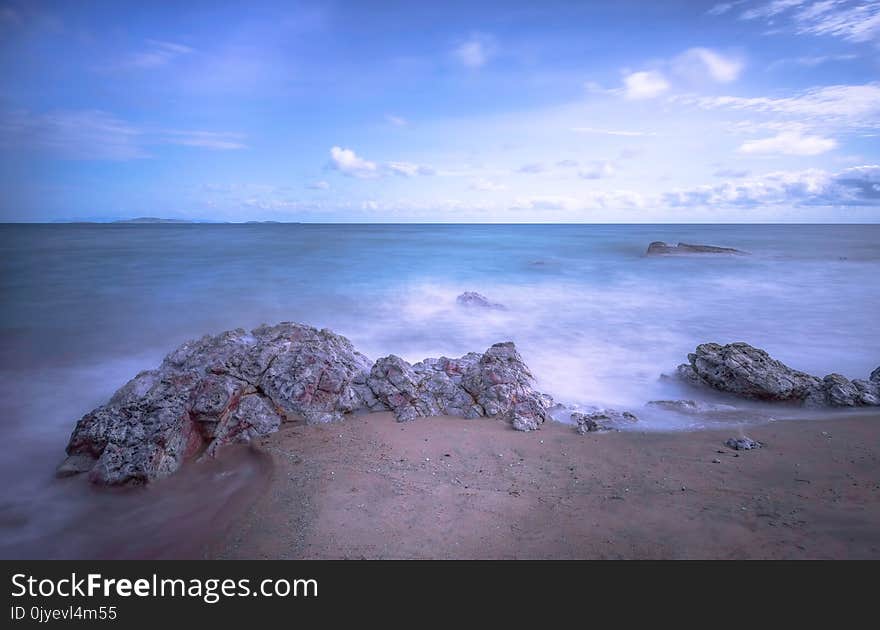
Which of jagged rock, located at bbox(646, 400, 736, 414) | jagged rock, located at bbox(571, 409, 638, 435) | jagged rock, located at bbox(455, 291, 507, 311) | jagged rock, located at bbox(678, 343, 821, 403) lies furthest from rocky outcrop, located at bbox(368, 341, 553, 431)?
jagged rock, located at bbox(455, 291, 507, 311)

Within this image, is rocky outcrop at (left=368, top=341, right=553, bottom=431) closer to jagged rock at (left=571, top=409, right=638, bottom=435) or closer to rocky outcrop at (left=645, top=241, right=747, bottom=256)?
jagged rock at (left=571, top=409, right=638, bottom=435)

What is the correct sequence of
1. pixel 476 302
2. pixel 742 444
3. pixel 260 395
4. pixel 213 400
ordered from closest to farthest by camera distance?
pixel 742 444 → pixel 213 400 → pixel 260 395 → pixel 476 302

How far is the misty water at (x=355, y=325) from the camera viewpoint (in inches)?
183

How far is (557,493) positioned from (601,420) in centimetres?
186

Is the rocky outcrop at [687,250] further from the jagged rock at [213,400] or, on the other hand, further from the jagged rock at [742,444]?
the jagged rock at [213,400]

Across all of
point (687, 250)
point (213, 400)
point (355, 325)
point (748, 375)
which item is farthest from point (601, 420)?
point (687, 250)

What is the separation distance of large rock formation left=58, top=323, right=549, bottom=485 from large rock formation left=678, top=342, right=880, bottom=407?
270 centimetres

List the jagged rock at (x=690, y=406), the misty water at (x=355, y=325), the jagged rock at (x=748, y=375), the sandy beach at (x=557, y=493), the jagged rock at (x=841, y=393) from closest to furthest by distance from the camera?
the sandy beach at (x=557, y=493), the misty water at (x=355, y=325), the jagged rock at (x=841, y=393), the jagged rock at (x=690, y=406), the jagged rock at (x=748, y=375)

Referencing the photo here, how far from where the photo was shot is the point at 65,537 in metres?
4.16

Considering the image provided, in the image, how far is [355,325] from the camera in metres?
11.3

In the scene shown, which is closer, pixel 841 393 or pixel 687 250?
pixel 841 393

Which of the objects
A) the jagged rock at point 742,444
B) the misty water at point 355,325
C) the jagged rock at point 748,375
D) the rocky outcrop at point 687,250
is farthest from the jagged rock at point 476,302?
the rocky outcrop at point 687,250

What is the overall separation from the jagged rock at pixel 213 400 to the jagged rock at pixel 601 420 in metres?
2.65

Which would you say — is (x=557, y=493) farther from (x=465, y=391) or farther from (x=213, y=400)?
(x=213, y=400)
